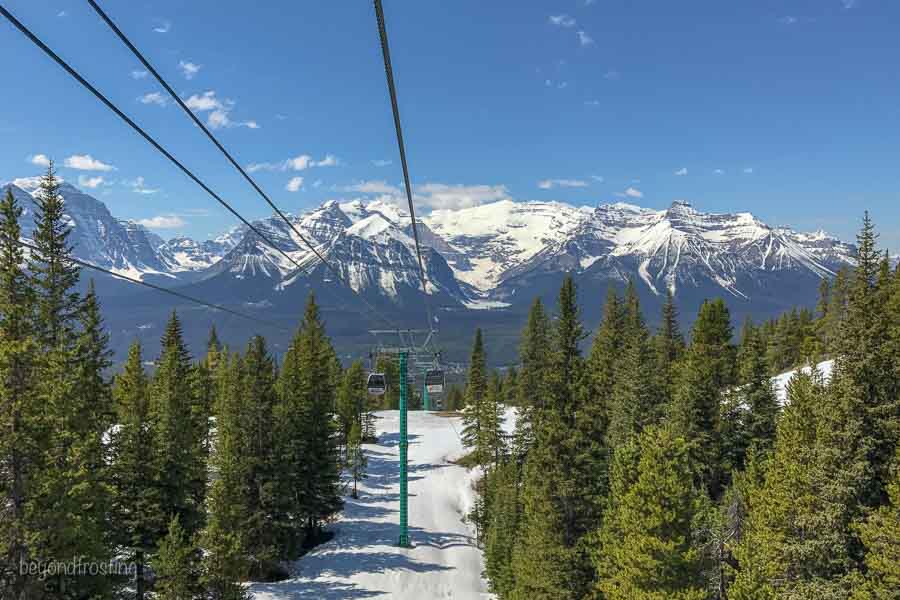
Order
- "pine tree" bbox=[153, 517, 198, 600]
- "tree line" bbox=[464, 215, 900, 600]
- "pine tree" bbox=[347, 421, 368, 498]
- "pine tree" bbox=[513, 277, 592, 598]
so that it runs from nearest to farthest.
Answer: "tree line" bbox=[464, 215, 900, 600], "pine tree" bbox=[153, 517, 198, 600], "pine tree" bbox=[513, 277, 592, 598], "pine tree" bbox=[347, 421, 368, 498]

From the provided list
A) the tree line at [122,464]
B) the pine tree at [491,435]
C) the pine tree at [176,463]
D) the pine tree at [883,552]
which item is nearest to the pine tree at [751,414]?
the pine tree at [883,552]

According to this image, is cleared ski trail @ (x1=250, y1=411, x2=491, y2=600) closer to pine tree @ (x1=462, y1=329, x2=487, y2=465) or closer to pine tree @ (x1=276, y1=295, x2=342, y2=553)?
pine tree @ (x1=276, y1=295, x2=342, y2=553)

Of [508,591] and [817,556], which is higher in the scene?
[817,556]

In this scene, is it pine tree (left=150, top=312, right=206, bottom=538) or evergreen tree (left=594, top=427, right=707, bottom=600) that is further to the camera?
pine tree (left=150, top=312, right=206, bottom=538)

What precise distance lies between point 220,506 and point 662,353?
1863 inches

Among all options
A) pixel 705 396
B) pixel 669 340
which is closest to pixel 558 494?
pixel 705 396

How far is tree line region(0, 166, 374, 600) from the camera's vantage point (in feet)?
66.4

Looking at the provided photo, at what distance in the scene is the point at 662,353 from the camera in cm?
6034

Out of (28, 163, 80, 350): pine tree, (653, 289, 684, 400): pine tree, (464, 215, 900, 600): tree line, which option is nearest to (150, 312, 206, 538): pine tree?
(28, 163, 80, 350): pine tree

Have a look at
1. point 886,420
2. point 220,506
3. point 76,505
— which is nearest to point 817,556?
point 886,420

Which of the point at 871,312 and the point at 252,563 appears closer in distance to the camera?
the point at 871,312

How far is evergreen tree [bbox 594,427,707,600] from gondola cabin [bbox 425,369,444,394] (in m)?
18.9

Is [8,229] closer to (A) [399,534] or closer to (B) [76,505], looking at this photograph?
(B) [76,505]

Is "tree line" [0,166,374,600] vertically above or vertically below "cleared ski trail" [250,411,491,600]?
above
